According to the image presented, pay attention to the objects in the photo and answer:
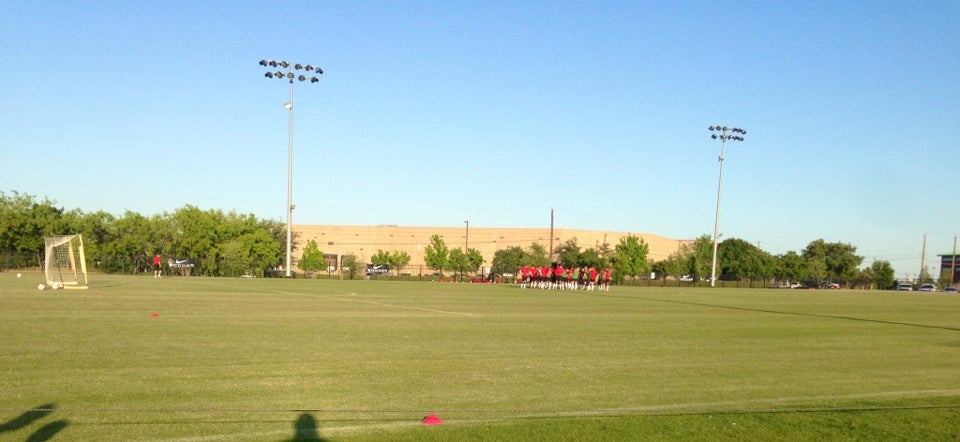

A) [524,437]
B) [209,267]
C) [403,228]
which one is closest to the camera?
[524,437]

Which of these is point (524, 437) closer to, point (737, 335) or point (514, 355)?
point (514, 355)

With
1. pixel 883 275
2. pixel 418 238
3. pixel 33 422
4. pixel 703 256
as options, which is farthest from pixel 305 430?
pixel 883 275

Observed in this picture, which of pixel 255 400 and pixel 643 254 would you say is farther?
pixel 643 254

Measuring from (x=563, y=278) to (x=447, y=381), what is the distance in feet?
146

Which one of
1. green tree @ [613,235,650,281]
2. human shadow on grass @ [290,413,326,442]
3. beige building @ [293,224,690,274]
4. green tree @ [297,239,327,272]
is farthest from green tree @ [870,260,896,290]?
human shadow on grass @ [290,413,326,442]

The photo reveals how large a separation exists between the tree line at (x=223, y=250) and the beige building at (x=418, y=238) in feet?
48.0

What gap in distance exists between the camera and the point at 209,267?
68875 mm

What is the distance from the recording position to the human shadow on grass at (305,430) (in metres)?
6.71

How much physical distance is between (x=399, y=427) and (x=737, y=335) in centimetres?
1267

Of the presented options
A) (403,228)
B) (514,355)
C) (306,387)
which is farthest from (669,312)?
(403,228)

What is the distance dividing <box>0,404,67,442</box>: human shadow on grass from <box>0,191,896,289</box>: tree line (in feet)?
199

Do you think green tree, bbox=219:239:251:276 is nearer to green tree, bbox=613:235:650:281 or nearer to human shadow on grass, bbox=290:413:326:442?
green tree, bbox=613:235:650:281

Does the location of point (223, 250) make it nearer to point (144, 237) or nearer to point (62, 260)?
point (144, 237)

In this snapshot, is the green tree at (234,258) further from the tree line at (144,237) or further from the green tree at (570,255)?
the green tree at (570,255)
